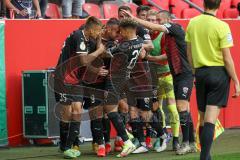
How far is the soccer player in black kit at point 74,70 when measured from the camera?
1152 cm

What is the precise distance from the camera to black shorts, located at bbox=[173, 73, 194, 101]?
38.8 ft

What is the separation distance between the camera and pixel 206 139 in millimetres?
9570

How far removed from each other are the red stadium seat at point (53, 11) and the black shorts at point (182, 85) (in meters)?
4.51

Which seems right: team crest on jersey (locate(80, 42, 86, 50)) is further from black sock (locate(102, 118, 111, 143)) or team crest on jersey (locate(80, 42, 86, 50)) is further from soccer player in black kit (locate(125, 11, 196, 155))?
black sock (locate(102, 118, 111, 143))

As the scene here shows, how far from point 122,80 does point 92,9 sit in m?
4.60

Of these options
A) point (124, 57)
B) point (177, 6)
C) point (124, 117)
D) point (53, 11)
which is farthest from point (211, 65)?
point (177, 6)

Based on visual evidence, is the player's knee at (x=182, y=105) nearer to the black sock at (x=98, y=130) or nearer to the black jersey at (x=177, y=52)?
the black jersey at (x=177, y=52)

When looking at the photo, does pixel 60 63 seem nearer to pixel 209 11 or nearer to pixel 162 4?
pixel 209 11

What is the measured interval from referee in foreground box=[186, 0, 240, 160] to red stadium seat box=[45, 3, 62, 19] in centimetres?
630

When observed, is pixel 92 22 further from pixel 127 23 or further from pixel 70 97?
pixel 70 97

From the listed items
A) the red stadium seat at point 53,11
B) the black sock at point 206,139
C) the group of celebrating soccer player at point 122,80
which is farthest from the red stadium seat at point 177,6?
the black sock at point 206,139

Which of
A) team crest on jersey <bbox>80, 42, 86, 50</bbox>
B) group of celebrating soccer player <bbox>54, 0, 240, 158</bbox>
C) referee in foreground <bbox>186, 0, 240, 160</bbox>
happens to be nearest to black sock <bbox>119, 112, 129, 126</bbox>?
group of celebrating soccer player <bbox>54, 0, 240, 158</bbox>

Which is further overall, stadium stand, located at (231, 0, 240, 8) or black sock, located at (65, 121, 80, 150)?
stadium stand, located at (231, 0, 240, 8)

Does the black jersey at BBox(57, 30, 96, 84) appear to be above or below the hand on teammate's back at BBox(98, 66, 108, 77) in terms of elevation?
above
